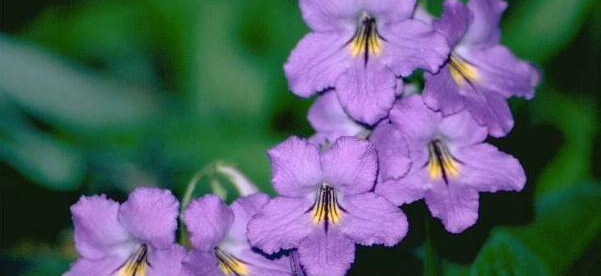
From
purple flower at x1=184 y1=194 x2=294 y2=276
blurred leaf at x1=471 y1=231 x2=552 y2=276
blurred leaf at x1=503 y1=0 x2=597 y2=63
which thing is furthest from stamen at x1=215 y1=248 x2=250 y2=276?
blurred leaf at x1=503 y1=0 x2=597 y2=63

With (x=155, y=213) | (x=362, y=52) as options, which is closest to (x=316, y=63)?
(x=362, y=52)

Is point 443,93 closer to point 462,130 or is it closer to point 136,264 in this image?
point 462,130

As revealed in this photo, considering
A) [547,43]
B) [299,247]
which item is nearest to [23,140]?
[299,247]

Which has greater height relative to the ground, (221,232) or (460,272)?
(221,232)

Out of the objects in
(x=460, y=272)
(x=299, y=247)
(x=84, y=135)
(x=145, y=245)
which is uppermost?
(x=84, y=135)

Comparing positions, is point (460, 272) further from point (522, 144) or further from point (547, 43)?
point (547, 43)

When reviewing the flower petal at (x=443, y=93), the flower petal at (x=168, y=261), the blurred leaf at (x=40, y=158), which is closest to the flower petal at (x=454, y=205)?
the flower petal at (x=443, y=93)

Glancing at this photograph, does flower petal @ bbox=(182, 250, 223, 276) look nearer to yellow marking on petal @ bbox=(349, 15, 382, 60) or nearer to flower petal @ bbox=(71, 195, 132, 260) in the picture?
flower petal @ bbox=(71, 195, 132, 260)
